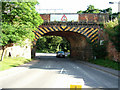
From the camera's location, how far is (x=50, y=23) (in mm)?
31422

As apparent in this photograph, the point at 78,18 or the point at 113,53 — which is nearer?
the point at 113,53

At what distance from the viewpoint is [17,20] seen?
21578mm

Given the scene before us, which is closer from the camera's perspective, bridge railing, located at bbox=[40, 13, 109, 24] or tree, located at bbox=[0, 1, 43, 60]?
tree, located at bbox=[0, 1, 43, 60]

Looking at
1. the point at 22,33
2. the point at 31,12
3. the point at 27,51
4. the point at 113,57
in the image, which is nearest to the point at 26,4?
the point at 31,12

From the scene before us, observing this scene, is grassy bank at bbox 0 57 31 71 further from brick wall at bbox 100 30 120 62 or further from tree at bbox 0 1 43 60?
brick wall at bbox 100 30 120 62

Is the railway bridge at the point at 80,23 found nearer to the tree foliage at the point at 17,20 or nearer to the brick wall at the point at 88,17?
the brick wall at the point at 88,17

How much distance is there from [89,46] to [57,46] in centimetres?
4642

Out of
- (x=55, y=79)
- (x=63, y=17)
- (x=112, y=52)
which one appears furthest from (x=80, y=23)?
(x=55, y=79)

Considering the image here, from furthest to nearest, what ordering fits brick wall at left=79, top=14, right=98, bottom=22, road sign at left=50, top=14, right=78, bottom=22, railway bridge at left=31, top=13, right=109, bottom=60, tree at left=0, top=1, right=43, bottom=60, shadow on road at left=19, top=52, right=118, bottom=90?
brick wall at left=79, top=14, right=98, bottom=22 < railway bridge at left=31, top=13, right=109, bottom=60 < road sign at left=50, top=14, right=78, bottom=22 < tree at left=0, top=1, right=43, bottom=60 < shadow on road at left=19, top=52, right=118, bottom=90

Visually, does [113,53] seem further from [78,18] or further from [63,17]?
[63,17]

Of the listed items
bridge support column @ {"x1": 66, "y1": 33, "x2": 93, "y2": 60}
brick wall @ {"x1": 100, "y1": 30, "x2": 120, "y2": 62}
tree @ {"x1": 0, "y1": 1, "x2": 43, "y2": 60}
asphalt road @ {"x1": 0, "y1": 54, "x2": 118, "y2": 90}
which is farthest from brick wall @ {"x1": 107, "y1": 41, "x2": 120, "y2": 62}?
tree @ {"x1": 0, "y1": 1, "x2": 43, "y2": 60}

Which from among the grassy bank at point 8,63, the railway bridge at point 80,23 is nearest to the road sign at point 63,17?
the railway bridge at point 80,23

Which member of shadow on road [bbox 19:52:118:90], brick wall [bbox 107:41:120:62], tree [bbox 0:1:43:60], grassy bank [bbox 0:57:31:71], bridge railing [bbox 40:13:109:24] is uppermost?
bridge railing [bbox 40:13:109:24]

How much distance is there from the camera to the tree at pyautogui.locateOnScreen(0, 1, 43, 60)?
1933 centimetres
